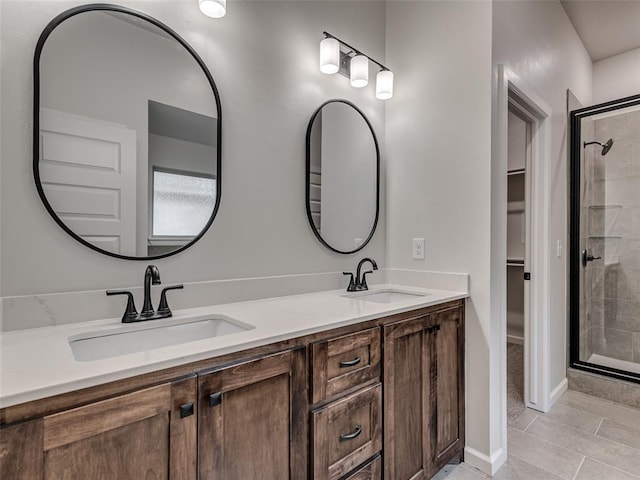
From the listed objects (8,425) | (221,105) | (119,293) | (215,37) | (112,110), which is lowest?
(8,425)

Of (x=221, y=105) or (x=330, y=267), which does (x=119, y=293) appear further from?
(x=330, y=267)

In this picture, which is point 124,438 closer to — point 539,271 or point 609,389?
point 539,271

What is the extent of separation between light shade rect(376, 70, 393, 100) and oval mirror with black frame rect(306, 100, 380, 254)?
166 mm

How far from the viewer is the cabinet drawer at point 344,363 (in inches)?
44.8

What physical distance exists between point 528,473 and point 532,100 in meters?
2.10

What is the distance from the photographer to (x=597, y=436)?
2.03 meters

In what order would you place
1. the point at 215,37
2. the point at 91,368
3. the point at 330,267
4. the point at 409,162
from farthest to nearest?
the point at 409,162 < the point at 330,267 < the point at 215,37 < the point at 91,368

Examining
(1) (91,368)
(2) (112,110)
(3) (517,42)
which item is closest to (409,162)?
(3) (517,42)

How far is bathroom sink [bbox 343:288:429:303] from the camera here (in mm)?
1900

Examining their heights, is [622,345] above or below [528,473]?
above

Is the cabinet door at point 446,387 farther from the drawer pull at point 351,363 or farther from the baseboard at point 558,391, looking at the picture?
the baseboard at point 558,391

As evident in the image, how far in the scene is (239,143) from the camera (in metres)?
1.57

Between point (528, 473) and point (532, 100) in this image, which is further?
point (532, 100)

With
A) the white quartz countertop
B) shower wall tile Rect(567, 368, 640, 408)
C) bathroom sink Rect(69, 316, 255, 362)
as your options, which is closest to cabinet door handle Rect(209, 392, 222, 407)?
the white quartz countertop
